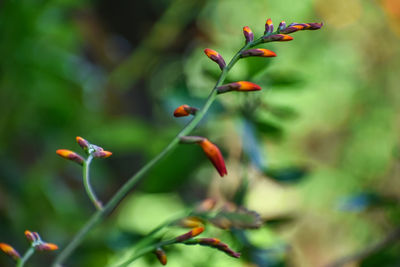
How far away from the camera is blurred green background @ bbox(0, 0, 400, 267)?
69 cm

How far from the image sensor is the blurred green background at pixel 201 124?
688mm

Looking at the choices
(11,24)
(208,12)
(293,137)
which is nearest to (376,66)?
(293,137)

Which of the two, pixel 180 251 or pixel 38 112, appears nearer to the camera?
pixel 180 251

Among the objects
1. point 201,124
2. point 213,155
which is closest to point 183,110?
point 213,155

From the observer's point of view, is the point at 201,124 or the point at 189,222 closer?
the point at 189,222

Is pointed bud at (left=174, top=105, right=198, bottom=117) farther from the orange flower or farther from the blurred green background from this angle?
the blurred green background

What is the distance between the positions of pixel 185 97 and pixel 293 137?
1.25 metres

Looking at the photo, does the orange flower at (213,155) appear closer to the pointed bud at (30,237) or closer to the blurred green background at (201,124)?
the pointed bud at (30,237)

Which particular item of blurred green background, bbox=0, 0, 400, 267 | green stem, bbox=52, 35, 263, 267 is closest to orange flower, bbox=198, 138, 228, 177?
green stem, bbox=52, 35, 263, 267

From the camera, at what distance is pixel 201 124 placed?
678 millimetres

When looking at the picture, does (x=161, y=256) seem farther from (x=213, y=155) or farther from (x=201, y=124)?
(x=201, y=124)

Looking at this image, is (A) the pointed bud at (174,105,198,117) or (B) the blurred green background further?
(B) the blurred green background

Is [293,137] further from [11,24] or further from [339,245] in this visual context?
[11,24]

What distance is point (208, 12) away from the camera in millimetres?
1760
